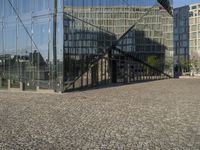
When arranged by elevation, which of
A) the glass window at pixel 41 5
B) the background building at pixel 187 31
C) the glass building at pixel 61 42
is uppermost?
the background building at pixel 187 31

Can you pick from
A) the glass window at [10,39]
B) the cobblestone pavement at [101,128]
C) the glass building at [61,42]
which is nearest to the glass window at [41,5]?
the glass building at [61,42]

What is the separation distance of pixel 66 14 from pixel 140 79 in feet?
84.0

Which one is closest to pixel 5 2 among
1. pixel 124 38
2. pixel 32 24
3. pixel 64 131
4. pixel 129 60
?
pixel 32 24

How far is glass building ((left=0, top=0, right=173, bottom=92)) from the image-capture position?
29953mm

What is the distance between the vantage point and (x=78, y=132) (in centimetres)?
1145

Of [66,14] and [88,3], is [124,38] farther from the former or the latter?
[66,14]

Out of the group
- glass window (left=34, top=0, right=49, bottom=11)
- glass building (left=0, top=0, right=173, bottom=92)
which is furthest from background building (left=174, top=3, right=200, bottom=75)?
glass window (left=34, top=0, right=49, bottom=11)

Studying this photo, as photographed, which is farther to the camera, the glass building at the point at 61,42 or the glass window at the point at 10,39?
the glass window at the point at 10,39

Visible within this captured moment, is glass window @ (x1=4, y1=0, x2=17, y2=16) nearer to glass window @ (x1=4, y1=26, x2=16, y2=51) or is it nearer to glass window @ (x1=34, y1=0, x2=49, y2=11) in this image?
glass window @ (x1=4, y1=26, x2=16, y2=51)

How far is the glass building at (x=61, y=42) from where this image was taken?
1179 inches

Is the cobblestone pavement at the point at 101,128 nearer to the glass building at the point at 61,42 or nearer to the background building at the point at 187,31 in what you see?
the glass building at the point at 61,42

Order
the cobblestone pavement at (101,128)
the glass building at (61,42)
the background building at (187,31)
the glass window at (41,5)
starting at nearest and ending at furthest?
the cobblestone pavement at (101,128)
the glass building at (61,42)
the glass window at (41,5)
the background building at (187,31)

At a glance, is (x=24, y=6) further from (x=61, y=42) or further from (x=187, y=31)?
(x=187, y=31)

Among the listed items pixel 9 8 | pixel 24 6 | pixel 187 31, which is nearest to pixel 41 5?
pixel 24 6
